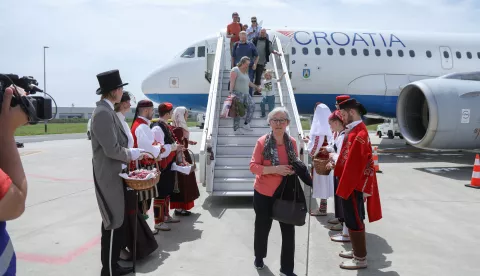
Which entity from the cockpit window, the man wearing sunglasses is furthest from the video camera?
the cockpit window

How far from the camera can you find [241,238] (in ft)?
16.0

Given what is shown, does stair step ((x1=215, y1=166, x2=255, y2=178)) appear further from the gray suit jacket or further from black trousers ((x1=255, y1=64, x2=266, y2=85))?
black trousers ((x1=255, y1=64, x2=266, y2=85))

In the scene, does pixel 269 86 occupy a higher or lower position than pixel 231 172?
higher

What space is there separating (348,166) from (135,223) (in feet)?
6.81

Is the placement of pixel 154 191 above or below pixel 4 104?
below

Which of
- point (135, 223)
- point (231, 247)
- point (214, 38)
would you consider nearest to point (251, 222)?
point (231, 247)

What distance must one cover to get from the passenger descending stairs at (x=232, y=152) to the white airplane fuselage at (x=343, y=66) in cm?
286

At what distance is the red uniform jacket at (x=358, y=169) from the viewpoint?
3.75 meters

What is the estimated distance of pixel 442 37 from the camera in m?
13.9

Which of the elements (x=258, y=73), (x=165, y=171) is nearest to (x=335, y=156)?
(x=165, y=171)

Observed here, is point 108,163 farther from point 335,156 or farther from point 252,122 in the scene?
point 252,122

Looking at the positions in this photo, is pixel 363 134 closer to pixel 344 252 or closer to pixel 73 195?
pixel 344 252

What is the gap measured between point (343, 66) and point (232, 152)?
648 cm

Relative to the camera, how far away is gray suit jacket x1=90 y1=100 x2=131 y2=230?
11.3 feet
